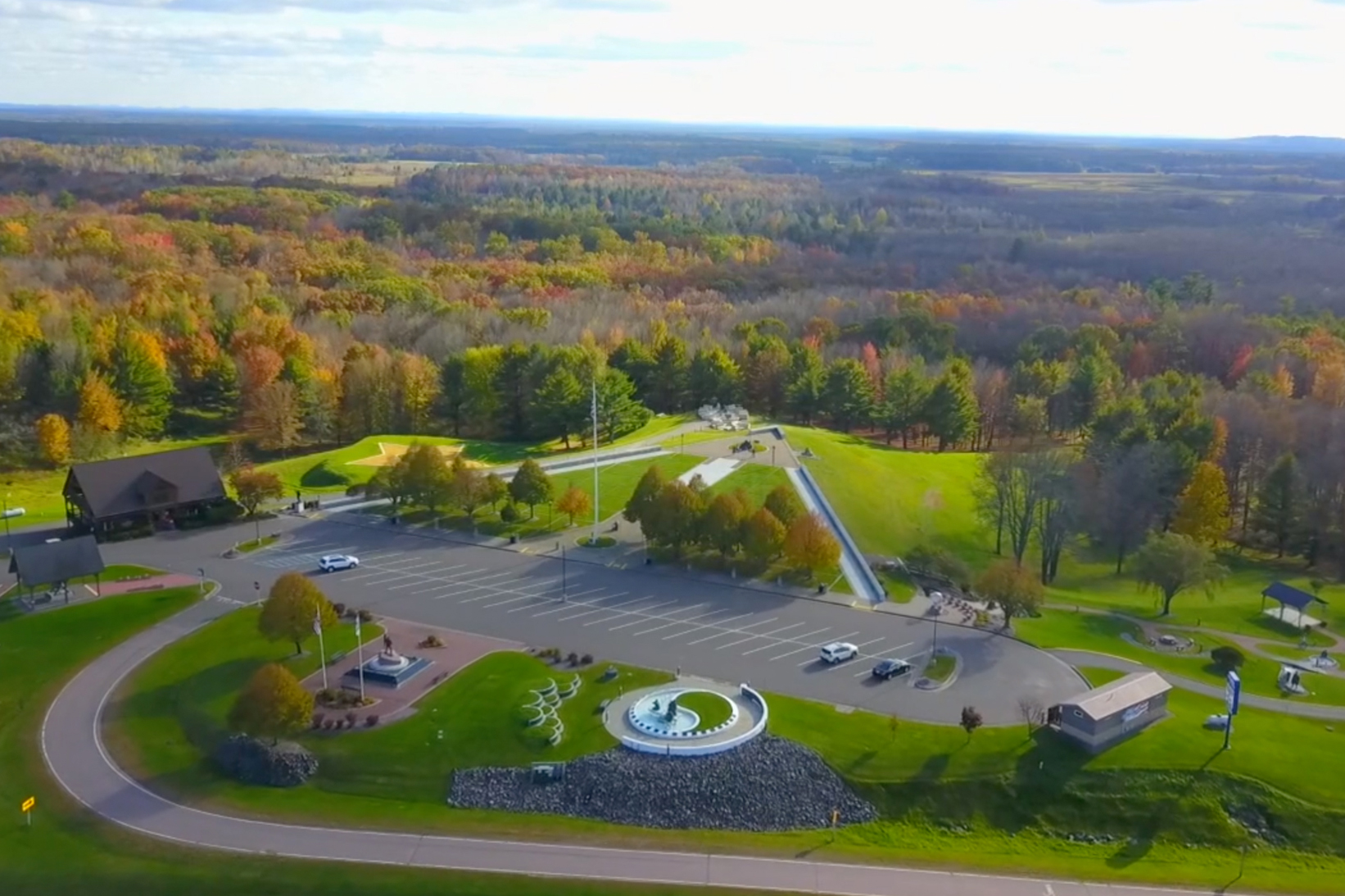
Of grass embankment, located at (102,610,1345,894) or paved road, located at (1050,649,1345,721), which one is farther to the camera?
paved road, located at (1050,649,1345,721)

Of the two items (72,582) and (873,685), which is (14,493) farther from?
(873,685)

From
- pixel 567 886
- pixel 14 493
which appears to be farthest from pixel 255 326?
pixel 567 886

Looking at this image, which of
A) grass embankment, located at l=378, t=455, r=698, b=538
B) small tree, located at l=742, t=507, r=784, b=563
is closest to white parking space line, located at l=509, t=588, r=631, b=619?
small tree, located at l=742, t=507, r=784, b=563

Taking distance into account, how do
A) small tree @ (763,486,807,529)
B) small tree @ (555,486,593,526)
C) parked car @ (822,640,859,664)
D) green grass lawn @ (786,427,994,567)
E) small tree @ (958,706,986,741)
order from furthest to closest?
1. green grass lawn @ (786,427,994,567)
2. small tree @ (555,486,593,526)
3. small tree @ (763,486,807,529)
4. parked car @ (822,640,859,664)
5. small tree @ (958,706,986,741)

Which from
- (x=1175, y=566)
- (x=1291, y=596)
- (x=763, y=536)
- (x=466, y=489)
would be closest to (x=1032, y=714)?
(x=1175, y=566)

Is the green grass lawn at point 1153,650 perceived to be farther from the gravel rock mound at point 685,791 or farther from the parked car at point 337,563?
the parked car at point 337,563

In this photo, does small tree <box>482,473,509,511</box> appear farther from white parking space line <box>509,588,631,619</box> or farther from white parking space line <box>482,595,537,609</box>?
white parking space line <box>509,588,631,619</box>
